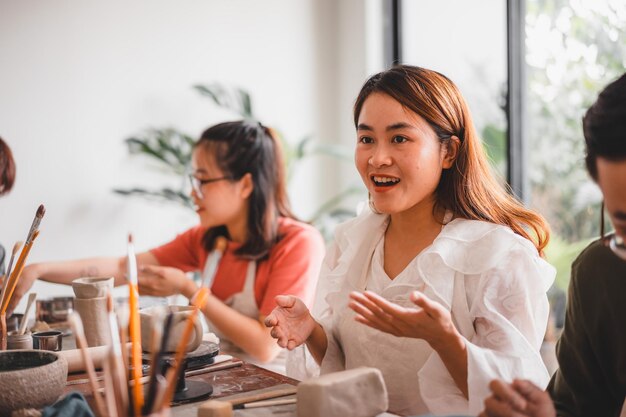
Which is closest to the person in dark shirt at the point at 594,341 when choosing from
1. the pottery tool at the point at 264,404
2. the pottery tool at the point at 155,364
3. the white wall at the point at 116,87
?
the pottery tool at the point at 264,404

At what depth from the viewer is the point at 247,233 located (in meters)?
2.64

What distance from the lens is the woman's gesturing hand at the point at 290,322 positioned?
5.51 ft

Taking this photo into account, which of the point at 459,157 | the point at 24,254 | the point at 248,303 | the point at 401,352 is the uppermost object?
the point at 459,157

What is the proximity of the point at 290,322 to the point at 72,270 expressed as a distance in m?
1.30

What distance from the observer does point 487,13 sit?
394cm

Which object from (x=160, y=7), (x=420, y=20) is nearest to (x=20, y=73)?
(x=160, y=7)

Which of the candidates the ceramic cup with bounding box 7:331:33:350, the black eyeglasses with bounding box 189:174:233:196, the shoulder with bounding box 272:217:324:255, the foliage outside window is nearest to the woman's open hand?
the ceramic cup with bounding box 7:331:33:350

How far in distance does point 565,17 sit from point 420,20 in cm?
114

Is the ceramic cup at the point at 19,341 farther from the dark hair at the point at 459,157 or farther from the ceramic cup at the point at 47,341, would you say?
the dark hair at the point at 459,157

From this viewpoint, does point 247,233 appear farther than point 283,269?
Yes

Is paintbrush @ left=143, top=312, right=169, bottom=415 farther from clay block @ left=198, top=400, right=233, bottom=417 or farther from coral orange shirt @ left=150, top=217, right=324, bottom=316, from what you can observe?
coral orange shirt @ left=150, top=217, right=324, bottom=316

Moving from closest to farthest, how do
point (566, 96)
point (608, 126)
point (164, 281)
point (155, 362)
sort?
1. point (155, 362)
2. point (608, 126)
3. point (164, 281)
4. point (566, 96)

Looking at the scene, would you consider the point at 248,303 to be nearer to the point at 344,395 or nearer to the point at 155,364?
the point at 344,395

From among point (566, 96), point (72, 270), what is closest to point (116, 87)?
point (72, 270)
